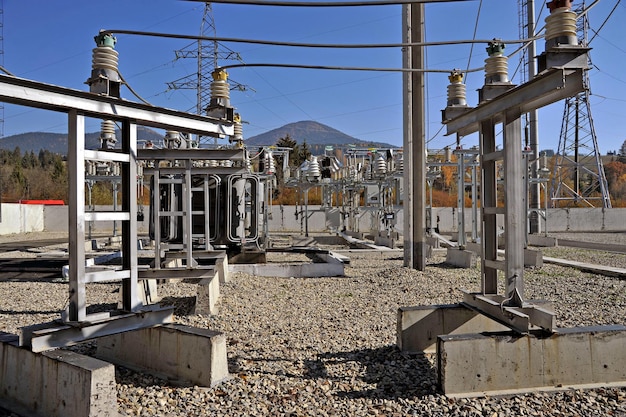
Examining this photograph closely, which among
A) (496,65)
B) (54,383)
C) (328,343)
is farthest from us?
(328,343)

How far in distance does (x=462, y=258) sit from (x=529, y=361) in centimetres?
854

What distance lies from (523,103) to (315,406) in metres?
2.78

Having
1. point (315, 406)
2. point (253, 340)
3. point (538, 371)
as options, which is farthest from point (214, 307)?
point (538, 371)

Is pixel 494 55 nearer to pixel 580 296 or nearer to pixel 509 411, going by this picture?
pixel 509 411

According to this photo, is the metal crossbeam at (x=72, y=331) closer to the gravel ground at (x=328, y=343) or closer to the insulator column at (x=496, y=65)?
the gravel ground at (x=328, y=343)

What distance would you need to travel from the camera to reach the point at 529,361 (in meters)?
4.27

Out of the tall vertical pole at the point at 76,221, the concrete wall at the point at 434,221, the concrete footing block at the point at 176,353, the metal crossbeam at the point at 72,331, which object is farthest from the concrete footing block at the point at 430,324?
the concrete wall at the point at 434,221

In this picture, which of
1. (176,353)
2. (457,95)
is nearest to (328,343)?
(176,353)

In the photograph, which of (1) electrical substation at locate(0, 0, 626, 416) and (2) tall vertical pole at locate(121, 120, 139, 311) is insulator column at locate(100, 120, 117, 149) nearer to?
(1) electrical substation at locate(0, 0, 626, 416)

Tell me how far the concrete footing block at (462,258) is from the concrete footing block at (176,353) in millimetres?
8961

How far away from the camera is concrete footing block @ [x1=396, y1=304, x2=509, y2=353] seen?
5.20 meters

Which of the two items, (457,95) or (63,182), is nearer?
(457,95)

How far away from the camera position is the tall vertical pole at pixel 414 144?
37.8 feet

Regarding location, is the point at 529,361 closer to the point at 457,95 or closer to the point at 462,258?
the point at 457,95
